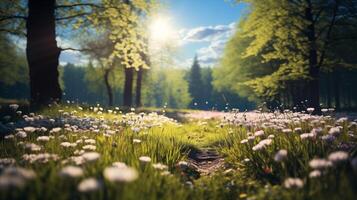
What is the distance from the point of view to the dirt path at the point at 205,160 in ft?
25.9

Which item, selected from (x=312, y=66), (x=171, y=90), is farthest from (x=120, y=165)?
(x=171, y=90)

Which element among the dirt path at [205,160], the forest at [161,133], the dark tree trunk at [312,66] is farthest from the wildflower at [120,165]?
the dark tree trunk at [312,66]

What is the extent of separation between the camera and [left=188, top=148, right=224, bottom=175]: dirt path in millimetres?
7881

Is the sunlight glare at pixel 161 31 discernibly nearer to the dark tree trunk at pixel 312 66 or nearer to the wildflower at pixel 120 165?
the dark tree trunk at pixel 312 66

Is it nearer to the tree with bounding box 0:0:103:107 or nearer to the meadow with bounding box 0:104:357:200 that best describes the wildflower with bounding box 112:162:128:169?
the meadow with bounding box 0:104:357:200

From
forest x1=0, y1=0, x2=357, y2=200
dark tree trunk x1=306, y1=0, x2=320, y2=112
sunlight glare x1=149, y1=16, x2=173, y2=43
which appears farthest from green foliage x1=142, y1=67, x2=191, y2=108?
dark tree trunk x1=306, y1=0, x2=320, y2=112

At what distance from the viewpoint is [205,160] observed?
913 cm

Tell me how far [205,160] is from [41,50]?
8391mm

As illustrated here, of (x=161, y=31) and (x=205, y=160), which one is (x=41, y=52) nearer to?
(x=205, y=160)

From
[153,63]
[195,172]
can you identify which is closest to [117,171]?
[195,172]

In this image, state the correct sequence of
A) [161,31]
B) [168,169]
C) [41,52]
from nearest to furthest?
[168,169]
[41,52]
[161,31]

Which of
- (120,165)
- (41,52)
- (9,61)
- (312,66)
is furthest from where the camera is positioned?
(9,61)

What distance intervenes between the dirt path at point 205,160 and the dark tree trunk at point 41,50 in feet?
22.0

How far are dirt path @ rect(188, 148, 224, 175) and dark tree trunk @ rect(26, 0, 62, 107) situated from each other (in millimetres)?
6691
